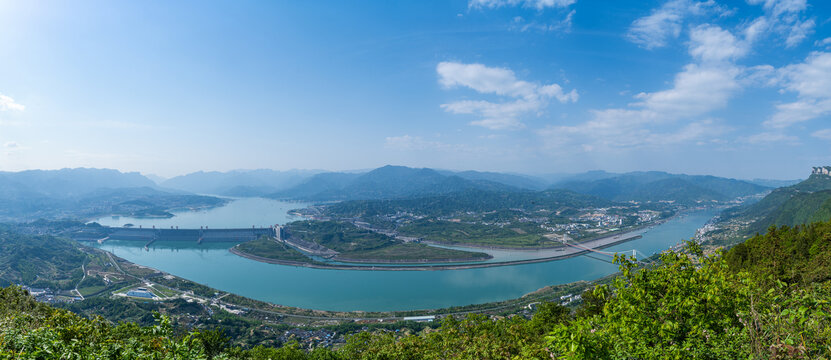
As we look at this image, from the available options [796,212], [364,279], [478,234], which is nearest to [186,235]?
[364,279]

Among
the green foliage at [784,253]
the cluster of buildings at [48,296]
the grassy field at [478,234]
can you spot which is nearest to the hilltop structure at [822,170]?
the grassy field at [478,234]

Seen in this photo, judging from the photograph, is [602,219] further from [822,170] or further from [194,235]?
[194,235]

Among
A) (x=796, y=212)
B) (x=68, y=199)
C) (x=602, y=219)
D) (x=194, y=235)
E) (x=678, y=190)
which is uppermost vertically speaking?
(x=678, y=190)

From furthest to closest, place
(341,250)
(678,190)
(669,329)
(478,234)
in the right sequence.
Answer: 1. (678,190)
2. (478,234)
3. (341,250)
4. (669,329)

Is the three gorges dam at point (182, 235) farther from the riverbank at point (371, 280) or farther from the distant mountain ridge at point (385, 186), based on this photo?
the distant mountain ridge at point (385, 186)

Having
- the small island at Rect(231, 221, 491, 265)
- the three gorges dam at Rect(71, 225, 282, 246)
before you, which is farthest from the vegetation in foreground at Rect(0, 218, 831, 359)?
the three gorges dam at Rect(71, 225, 282, 246)

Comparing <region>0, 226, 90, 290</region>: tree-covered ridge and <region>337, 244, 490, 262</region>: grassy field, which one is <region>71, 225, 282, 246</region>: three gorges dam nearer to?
<region>0, 226, 90, 290</region>: tree-covered ridge
